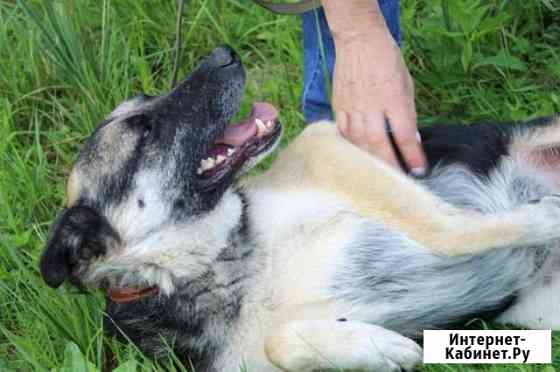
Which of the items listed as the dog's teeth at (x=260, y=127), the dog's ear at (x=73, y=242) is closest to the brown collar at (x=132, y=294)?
the dog's ear at (x=73, y=242)

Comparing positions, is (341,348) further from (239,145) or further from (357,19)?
(357,19)

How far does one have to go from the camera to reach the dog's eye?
3.02 meters

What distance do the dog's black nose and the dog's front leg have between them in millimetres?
1161

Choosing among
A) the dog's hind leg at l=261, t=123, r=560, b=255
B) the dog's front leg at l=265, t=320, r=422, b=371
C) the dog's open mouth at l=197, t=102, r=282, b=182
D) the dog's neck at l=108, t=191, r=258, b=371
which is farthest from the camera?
the dog's open mouth at l=197, t=102, r=282, b=182

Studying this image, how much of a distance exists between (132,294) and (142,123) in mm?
629

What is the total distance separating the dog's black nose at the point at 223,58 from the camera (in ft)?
10.6

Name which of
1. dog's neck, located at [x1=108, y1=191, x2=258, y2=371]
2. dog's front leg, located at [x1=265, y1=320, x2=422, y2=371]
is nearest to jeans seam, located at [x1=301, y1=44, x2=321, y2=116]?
dog's neck, located at [x1=108, y1=191, x2=258, y2=371]

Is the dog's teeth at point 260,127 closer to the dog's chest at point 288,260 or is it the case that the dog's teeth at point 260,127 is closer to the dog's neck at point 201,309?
the dog's chest at point 288,260

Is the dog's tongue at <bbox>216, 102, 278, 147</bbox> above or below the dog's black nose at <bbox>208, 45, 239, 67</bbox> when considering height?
below

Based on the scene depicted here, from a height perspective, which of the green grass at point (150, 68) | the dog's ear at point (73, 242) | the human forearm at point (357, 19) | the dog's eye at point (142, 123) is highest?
the human forearm at point (357, 19)

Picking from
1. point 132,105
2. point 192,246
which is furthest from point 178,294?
point 132,105

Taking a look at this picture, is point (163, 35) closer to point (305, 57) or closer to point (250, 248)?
Answer: point (305, 57)

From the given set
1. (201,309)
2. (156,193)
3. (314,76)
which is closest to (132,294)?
(201,309)

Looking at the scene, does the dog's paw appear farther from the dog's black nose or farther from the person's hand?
the dog's black nose
